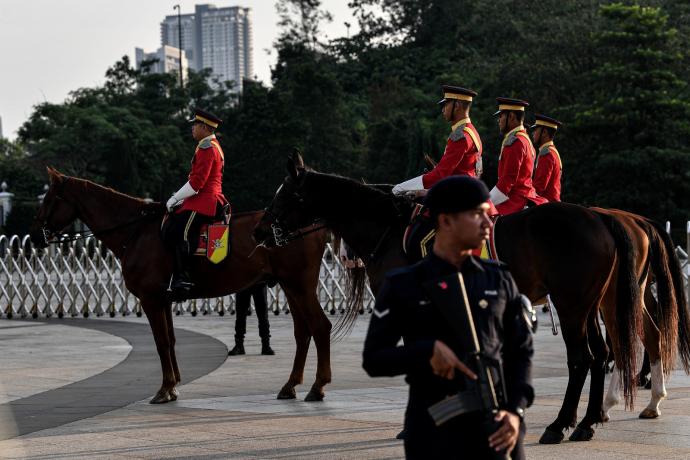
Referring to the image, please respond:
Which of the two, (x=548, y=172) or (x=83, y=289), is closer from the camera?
(x=548, y=172)

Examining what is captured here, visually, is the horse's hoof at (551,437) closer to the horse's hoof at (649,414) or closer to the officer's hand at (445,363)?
the horse's hoof at (649,414)

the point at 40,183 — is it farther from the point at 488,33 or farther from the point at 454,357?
the point at 454,357

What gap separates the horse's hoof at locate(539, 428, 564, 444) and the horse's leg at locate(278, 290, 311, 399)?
3035 mm

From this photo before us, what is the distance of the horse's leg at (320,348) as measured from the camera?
34.1 feet

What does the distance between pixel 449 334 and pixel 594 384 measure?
4578 mm

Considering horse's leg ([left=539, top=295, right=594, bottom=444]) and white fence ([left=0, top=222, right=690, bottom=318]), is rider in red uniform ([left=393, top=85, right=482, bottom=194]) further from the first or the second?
white fence ([left=0, top=222, right=690, bottom=318])

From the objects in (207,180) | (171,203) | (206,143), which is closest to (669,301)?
(207,180)

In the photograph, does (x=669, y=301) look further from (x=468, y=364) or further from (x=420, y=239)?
(x=468, y=364)

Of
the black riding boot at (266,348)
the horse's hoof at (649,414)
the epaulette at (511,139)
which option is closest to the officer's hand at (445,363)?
the horse's hoof at (649,414)

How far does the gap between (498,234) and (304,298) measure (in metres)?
2.64

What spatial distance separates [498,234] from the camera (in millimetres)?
8914

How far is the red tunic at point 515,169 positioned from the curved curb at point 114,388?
3673 mm

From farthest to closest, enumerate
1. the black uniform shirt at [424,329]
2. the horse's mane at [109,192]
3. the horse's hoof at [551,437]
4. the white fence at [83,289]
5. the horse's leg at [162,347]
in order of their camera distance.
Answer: the white fence at [83,289] → the horse's mane at [109,192] → the horse's leg at [162,347] → the horse's hoof at [551,437] → the black uniform shirt at [424,329]

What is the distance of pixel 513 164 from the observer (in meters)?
9.62
